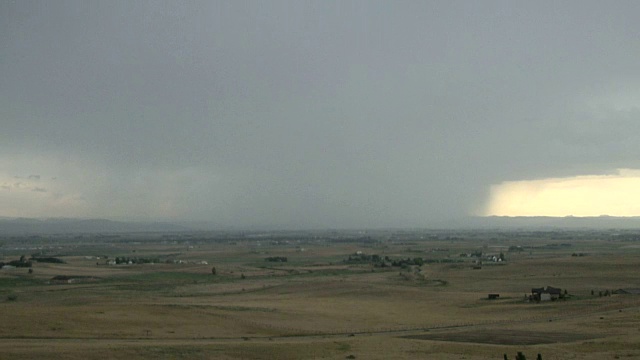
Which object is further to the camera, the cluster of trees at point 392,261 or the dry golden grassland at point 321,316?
the cluster of trees at point 392,261

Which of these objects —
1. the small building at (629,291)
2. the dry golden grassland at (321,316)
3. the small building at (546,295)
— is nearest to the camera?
the dry golden grassland at (321,316)

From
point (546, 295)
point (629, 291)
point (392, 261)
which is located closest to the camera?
point (546, 295)

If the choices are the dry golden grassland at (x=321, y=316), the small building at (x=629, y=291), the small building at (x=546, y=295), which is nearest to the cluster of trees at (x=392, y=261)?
the dry golden grassland at (x=321, y=316)

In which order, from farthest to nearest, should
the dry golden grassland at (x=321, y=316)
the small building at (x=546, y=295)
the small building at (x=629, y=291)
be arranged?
→ the small building at (x=629, y=291)
the small building at (x=546, y=295)
the dry golden grassland at (x=321, y=316)

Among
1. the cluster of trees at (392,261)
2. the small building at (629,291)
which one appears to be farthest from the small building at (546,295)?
the cluster of trees at (392,261)

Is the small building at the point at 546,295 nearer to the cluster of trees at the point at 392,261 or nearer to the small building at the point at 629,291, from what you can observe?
the small building at the point at 629,291

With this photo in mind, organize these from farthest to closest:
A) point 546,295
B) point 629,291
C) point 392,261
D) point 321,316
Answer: point 392,261 → point 629,291 → point 546,295 → point 321,316

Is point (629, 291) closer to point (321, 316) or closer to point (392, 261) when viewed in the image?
point (321, 316)

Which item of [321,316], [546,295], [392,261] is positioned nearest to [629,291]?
[546,295]

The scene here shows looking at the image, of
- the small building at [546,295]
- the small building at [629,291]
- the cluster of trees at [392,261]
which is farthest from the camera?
the cluster of trees at [392,261]

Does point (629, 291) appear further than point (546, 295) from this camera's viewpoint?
Yes

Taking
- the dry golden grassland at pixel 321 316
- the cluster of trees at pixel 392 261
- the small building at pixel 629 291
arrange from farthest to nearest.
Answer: the cluster of trees at pixel 392 261
the small building at pixel 629 291
the dry golden grassland at pixel 321 316

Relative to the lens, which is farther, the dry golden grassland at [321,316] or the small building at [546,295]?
the small building at [546,295]
